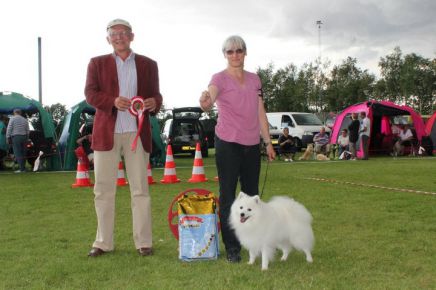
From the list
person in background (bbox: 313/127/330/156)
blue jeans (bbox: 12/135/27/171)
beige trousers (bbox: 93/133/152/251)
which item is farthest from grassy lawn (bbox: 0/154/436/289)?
person in background (bbox: 313/127/330/156)

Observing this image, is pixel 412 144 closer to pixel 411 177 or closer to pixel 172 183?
pixel 411 177

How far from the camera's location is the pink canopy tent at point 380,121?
19.4 metres

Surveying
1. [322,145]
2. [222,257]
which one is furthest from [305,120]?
[222,257]

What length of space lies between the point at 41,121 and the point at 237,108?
12.9m

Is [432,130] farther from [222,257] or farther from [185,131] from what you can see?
[222,257]

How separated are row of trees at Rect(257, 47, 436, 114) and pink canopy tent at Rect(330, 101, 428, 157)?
969 inches

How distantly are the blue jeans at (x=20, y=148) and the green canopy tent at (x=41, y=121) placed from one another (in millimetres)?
890

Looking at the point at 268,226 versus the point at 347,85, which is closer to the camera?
the point at 268,226

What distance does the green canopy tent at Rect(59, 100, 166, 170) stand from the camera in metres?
15.0

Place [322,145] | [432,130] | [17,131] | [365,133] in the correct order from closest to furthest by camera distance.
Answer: [17,131] < [365,133] < [322,145] < [432,130]

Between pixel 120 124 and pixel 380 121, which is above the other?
pixel 380 121

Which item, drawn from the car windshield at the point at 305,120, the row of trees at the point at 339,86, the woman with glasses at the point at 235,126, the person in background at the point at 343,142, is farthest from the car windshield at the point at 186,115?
the row of trees at the point at 339,86

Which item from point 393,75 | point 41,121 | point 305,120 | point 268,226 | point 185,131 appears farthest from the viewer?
point 393,75

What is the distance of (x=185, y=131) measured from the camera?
21.9 m
